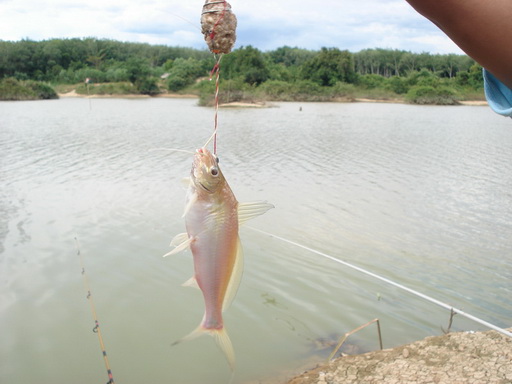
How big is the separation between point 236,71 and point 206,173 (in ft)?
188

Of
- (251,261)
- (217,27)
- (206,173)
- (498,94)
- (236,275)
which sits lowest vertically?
(251,261)

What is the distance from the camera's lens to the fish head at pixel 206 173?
1.51 meters

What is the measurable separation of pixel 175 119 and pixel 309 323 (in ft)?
71.9

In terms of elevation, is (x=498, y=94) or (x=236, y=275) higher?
Result: (x=498, y=94)

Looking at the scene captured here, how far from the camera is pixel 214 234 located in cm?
161

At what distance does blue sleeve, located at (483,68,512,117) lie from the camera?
0.90 meters

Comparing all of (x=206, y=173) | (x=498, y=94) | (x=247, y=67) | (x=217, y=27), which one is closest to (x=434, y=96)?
(x=247, y=67)

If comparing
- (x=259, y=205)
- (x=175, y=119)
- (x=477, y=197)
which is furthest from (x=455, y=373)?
(x=175, y=119)

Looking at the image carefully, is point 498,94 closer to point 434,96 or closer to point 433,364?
point 433,364

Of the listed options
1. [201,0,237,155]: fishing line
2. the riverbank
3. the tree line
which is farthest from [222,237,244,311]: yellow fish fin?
the tree line

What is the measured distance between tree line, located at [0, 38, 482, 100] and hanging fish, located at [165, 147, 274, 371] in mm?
40818

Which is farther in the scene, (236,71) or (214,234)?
(236,71)

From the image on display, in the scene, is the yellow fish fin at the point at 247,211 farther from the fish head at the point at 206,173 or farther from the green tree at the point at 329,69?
the green tree at the point at 329,69

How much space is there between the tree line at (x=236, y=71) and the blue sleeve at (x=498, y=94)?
4150cm
